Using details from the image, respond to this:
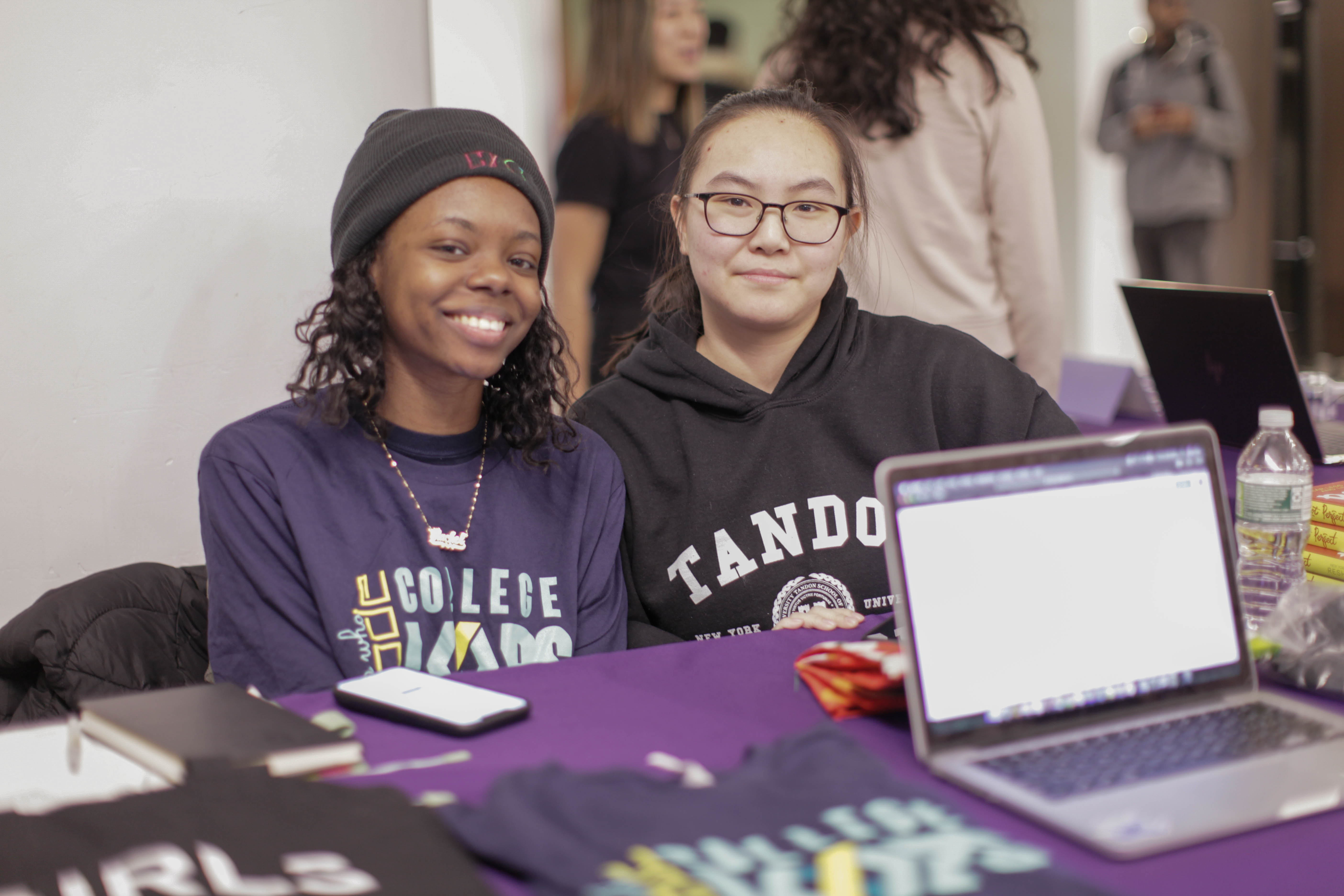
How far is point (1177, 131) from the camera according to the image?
15.7 feet

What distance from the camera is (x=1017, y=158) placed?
2.17 m

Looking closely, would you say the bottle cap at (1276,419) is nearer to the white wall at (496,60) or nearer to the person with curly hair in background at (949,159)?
the person with curly hair in background at (949,159)

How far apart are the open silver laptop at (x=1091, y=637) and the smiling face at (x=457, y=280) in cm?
68

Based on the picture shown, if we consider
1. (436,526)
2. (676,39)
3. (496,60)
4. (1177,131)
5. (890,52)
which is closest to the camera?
(436,526)

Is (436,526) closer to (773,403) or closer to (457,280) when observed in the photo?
(457,280)

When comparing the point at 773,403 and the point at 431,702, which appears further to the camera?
the point at 773,403

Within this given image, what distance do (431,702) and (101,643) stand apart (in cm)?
61

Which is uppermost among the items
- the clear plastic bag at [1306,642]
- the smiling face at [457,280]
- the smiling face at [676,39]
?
the smiling face at [676,39]

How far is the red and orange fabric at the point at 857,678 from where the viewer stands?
1016 mm

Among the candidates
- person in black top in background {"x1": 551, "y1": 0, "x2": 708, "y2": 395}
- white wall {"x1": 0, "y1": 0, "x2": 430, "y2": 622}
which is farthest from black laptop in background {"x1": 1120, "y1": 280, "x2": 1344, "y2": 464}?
white wall {"x1": 0, "y1": 0, "x2": 430, "y2": 622}

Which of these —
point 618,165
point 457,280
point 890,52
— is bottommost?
point 457,280

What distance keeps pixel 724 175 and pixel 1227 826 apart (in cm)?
108

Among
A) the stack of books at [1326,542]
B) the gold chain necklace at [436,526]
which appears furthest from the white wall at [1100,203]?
the gold chain necklace at [436,526]

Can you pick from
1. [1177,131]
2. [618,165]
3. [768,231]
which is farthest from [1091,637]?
[1177,131]
